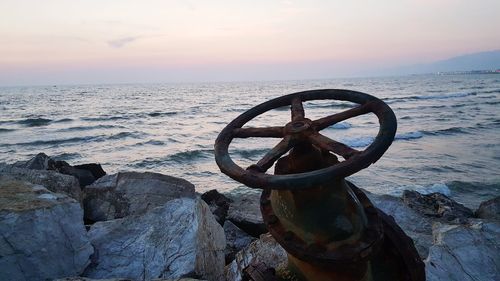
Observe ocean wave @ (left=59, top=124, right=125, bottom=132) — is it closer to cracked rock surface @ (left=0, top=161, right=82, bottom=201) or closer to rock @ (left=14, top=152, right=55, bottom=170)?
rock @ (left=14, top=152, right=55, bottom=170)

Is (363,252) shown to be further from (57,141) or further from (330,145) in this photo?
(57,141)

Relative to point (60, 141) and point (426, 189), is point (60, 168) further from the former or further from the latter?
point (60, 141)

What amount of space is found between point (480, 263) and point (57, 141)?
52.4 feet

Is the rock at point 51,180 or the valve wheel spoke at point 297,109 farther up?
the valve wheel spoke at point 297,109

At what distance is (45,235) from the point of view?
272 cm

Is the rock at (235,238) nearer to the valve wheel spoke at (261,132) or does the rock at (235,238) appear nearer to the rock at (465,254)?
the rock at (465,254)

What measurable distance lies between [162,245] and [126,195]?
1.97m

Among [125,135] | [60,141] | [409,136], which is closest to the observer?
[409,136]

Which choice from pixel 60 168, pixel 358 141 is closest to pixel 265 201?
pixel 60 168

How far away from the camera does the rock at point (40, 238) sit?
257 centimetres

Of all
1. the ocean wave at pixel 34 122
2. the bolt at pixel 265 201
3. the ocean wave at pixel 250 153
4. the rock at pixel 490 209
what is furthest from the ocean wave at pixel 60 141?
the bolt at pixel 265 201

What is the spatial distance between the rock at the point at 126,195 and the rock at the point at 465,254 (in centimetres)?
310

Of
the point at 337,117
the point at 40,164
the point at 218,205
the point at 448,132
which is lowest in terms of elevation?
the point at 448,132

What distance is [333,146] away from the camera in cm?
173
